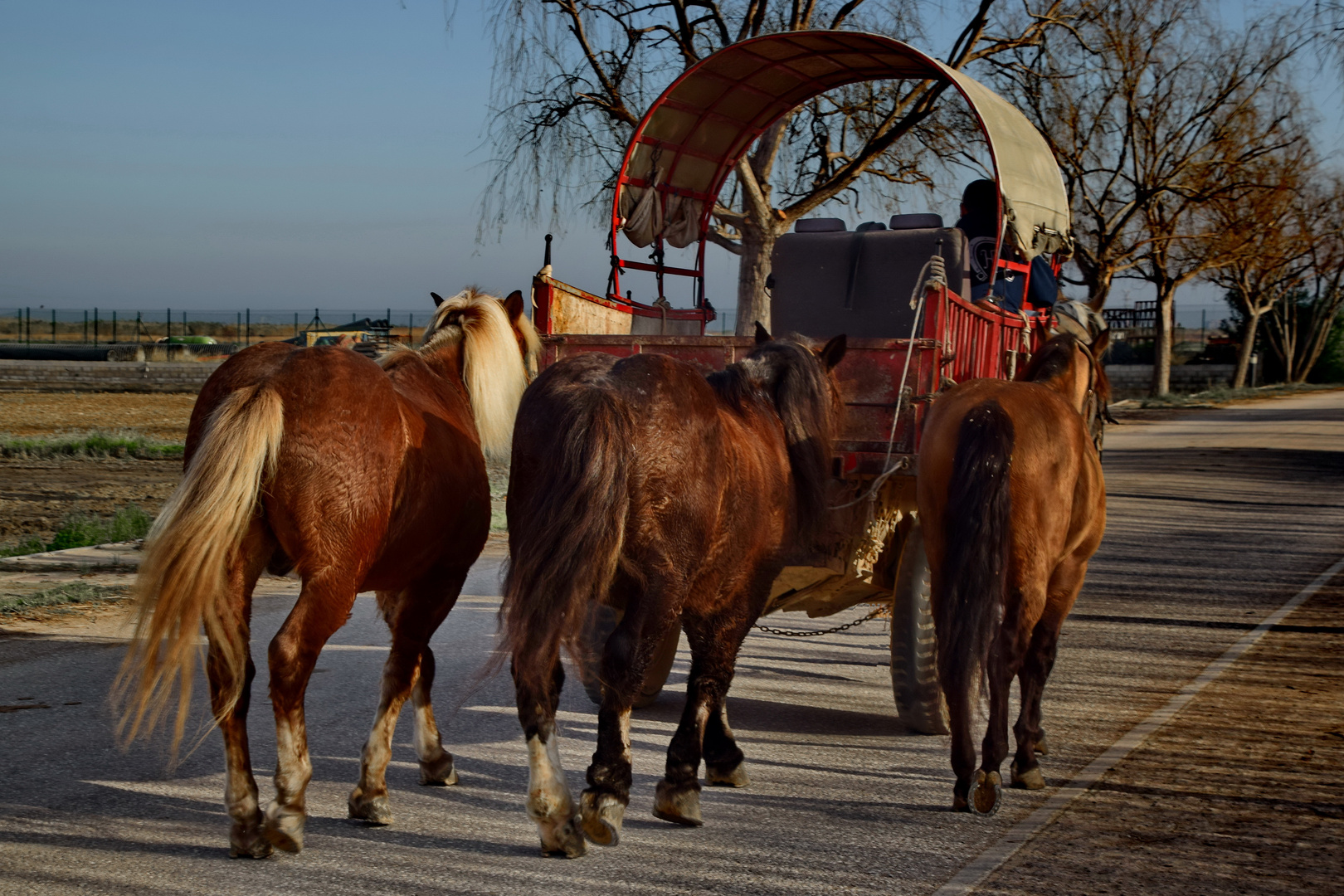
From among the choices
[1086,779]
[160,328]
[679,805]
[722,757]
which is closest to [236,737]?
[679,805]

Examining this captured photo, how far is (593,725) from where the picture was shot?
516cm

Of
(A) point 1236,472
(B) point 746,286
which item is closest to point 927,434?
(B) point 746,286

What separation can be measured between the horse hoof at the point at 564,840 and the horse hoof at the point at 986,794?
4.82 ft

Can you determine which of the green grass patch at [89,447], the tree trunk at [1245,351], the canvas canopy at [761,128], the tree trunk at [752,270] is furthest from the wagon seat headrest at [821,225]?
the tree trunk at [1245,351]

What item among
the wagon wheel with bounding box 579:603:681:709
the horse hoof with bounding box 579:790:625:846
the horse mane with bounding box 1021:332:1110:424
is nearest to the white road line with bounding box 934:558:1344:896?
the horse hoof with bounding box 579:790:625:846

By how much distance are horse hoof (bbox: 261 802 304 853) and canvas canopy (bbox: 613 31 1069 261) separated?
16.6 ft

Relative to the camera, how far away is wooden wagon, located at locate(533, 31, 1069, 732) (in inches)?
198

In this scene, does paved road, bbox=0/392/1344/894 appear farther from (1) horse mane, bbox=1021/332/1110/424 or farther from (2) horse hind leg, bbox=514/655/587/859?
(1) horse mane, bbox=1021/332/1110/424

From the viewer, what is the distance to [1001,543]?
409cm

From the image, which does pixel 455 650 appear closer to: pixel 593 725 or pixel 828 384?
pixel 593 725

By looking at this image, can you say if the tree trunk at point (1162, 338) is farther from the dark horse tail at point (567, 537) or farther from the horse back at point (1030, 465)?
the dark horse tail at point (567, 537)

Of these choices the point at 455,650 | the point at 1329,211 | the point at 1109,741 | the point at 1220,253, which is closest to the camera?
the point at 1109,741

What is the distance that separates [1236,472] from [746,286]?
7607 millimetres

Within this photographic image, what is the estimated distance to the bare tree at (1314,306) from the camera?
38031 millimetres
